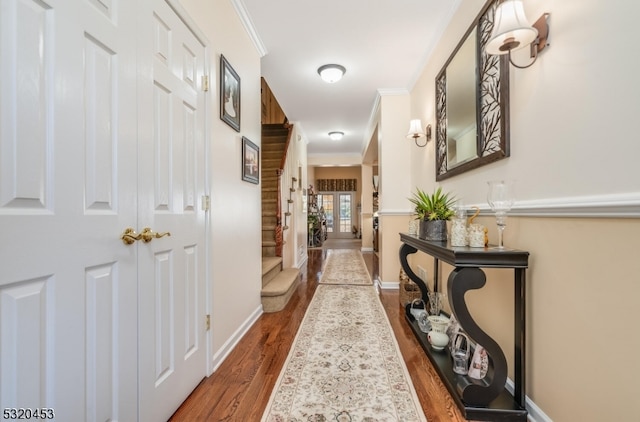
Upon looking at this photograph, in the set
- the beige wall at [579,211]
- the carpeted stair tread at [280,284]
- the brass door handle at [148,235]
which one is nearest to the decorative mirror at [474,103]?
the beige wall at [579,211]

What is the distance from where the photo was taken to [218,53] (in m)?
2.00

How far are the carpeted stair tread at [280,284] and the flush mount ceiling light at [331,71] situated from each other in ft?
8.03

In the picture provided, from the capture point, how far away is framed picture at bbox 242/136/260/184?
7.95ft

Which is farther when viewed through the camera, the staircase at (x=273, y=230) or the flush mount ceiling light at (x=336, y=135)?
the flush mount ceiling light at (x=336, y=135)

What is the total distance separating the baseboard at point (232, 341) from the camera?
1.88 m

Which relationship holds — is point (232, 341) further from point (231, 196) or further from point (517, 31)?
point (517, 31)

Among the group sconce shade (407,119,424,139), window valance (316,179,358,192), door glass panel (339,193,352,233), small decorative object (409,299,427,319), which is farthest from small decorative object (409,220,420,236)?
door glass panel (339,193,352,233)

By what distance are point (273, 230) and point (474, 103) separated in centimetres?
313

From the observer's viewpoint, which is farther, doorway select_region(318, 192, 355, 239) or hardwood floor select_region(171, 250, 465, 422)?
doorway select_region(318, 192, 355, 239)

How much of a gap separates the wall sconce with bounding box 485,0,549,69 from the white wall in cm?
165

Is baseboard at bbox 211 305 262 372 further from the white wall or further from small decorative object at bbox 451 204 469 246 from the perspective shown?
small decorative object at bbox 451 204 469 246

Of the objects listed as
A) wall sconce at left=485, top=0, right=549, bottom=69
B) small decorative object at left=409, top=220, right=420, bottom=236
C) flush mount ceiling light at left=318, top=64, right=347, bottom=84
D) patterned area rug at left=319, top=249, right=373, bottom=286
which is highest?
flush mount ceiling light at left=318, top=64, right=347, bottom=84

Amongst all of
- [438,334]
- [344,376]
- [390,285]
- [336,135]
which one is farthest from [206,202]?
[336,135]

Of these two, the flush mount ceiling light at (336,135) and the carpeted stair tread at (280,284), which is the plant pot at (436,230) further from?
the flush mount ceiling light at (336,135)
